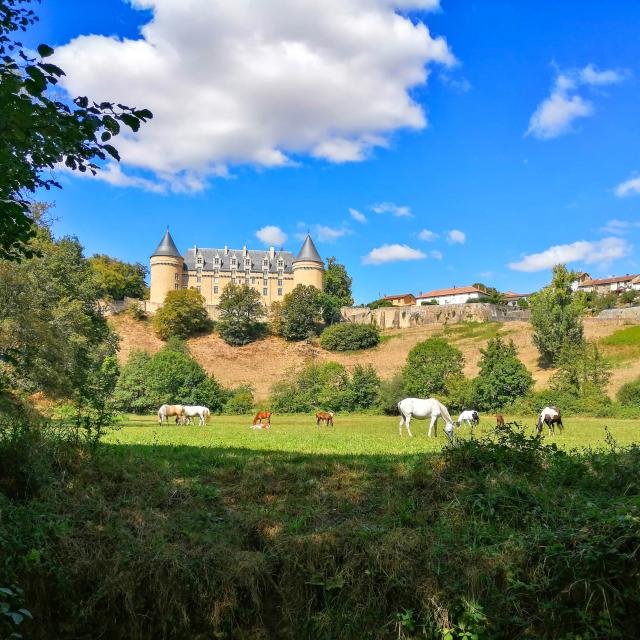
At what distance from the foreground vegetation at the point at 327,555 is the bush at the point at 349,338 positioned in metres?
79.4

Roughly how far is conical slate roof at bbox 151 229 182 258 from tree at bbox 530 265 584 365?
69.6 metres

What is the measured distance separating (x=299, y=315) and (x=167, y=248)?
34.4 meters

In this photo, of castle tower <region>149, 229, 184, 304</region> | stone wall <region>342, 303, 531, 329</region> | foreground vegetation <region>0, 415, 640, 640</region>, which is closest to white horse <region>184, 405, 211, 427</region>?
foreground vegetation <region>0, 415, 640, 640</region>

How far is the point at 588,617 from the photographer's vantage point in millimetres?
5383

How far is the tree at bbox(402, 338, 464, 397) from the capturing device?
5150 centimetres

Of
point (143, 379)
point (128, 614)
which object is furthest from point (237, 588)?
point (143, 379)

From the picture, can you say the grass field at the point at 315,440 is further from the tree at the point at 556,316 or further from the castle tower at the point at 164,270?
the castle tower at the point at 164,270

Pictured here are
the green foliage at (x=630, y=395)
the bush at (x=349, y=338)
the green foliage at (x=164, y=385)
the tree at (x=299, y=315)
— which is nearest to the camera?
the green foliage at (x=630, y=395)

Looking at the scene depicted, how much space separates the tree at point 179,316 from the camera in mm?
88250

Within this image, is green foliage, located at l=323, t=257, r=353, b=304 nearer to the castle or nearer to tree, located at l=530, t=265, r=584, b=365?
the castle

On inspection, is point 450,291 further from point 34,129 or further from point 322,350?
point 34,129

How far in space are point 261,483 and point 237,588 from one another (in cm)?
256

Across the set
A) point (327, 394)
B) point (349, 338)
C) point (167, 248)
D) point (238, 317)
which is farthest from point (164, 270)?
point (327, 394)

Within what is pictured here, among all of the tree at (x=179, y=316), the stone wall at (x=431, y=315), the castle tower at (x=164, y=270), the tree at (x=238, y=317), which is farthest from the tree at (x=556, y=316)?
the castle tower at (x=164, y=270)
